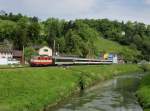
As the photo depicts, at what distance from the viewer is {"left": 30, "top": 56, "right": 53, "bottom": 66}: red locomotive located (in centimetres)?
9138

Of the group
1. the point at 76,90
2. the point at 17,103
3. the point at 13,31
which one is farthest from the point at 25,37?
the point at 17,103

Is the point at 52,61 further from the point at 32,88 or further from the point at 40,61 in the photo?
the point at 32,88

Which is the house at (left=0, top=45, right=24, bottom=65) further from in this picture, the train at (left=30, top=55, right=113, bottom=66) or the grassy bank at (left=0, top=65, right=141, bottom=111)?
the grassy bank at (left=0, top=65, right=141, bottom=111)

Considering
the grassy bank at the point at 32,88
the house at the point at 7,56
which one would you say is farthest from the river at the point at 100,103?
the house at the point at 7,56

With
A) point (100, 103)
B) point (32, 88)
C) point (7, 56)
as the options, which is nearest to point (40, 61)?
point (7, 56)

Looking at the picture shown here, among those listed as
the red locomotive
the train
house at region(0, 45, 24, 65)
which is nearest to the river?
the red locomotive

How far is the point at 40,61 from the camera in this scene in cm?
9281

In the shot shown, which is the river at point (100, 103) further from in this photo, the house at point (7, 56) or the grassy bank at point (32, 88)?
the house at point (7, 56)

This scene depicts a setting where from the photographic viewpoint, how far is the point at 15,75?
57438 millimetres

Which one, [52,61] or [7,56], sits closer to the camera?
[52,61]

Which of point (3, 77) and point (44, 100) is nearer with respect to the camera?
point (44, 100)

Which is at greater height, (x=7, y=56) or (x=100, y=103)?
(x=7, y=56)

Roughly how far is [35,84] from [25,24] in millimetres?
129646

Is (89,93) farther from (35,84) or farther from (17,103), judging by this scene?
(17,103)
